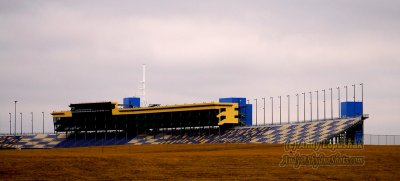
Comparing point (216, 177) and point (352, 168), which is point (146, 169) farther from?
point (352, 168)

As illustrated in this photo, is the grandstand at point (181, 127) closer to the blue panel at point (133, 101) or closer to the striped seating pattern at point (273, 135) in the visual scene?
the striped seating pattern at point (273, 135)

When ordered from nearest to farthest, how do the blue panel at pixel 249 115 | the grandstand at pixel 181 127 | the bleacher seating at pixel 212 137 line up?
the bleacher seating at pixel 212 137, the grandstand at pixel 181 127, the blue panel at pixel 249 115

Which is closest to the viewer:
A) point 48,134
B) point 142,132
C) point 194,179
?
point 194,179

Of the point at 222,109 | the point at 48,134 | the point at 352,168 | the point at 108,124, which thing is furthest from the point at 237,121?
the point at 352,168

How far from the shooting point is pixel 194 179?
46344 millimetres

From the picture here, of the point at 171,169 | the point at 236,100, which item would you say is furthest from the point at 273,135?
the point at 171,169

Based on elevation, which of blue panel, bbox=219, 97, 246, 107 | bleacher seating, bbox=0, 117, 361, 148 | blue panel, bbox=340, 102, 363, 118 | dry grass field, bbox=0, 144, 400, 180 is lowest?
bleacher seating, bbox=0, 117, 361, 148

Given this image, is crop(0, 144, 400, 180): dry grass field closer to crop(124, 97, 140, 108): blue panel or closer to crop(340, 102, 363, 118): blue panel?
crop(340, 102, 363, 118): blue panel

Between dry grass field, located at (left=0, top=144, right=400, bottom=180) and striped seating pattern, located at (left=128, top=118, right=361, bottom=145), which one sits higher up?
dry grass field, located at (left=0, top=144, right=400, bottom=180)

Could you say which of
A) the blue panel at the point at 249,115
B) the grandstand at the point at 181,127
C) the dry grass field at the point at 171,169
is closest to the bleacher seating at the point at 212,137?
the grandstand at the point at 181,127

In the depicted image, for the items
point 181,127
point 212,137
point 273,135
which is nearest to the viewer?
point 273,135

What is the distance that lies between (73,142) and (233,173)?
421 ft

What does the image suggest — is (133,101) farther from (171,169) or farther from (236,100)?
(171,169)

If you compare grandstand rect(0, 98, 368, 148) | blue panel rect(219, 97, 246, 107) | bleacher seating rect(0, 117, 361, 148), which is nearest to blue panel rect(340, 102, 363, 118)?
grandstand rect(0, 98, 368, 148)
